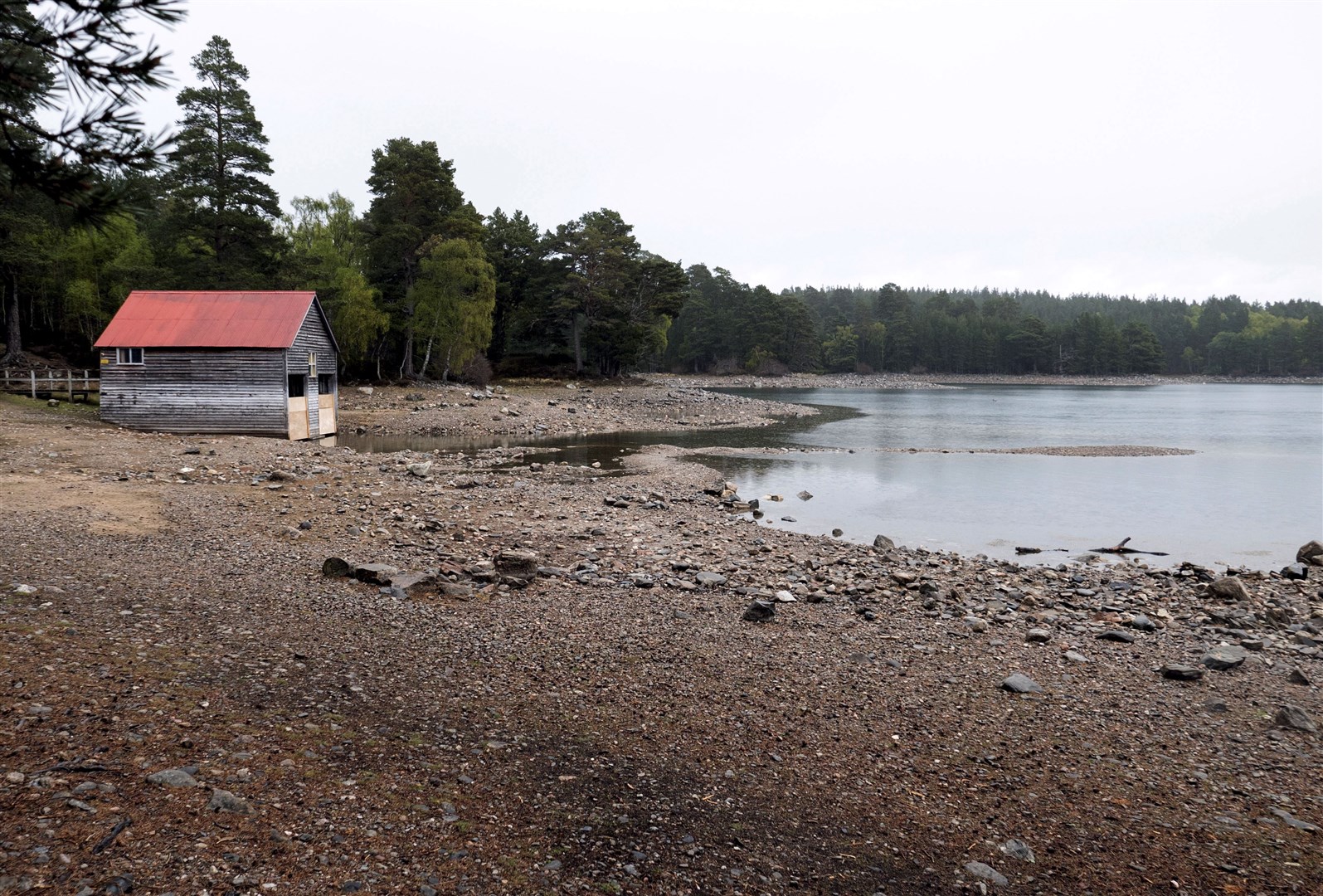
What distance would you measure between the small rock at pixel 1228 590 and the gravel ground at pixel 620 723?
0.07m

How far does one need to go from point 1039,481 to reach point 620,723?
28831 millimetres

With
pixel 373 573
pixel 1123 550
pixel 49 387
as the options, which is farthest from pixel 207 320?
pixel 1123 550

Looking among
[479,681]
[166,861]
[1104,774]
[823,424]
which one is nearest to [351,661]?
[479,681]

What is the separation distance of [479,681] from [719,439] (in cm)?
3686

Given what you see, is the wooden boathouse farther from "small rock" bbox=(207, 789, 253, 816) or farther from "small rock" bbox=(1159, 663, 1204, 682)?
"small rock" bbox=(1159, 663, 1204, 682)

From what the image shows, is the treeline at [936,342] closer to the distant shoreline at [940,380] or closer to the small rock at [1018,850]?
the distant shoreline at [940,380]

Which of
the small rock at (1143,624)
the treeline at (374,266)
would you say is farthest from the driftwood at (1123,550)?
Answer: the treeline at (374,266)

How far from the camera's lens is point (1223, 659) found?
33.2ft

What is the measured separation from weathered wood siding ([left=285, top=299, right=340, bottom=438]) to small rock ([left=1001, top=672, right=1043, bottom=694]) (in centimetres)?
3108

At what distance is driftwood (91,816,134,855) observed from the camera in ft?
14.9

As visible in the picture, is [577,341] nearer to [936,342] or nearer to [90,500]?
[90,500]

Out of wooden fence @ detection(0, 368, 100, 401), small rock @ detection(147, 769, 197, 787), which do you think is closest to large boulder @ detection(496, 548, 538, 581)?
small rock @ detection(147, 769, 197, 787)

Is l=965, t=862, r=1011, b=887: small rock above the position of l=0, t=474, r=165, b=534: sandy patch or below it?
below

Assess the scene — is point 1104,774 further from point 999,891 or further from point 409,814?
point 409,814
